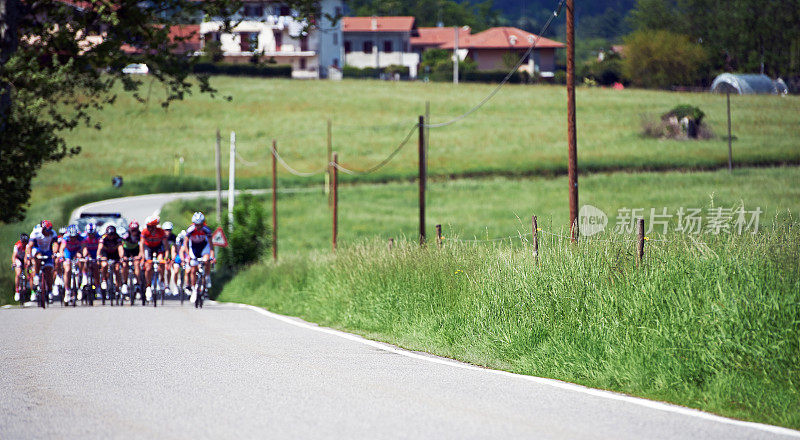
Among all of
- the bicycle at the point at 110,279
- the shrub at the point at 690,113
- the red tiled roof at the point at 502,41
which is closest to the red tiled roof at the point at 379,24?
the red tiled roof at the point at 502,41

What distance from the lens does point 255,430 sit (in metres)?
6.70

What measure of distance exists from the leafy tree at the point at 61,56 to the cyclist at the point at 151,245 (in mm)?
3634

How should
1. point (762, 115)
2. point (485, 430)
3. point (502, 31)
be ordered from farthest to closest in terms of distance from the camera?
point (502, 31) → point (762, 115) → point (485, 430)

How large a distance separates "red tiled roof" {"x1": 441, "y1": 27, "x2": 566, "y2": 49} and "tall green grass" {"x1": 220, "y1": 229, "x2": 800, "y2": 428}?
107982 millimetres

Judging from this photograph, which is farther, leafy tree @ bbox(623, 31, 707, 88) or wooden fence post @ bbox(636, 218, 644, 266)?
leafy tree @ bbox(623, 31, 707, 88)

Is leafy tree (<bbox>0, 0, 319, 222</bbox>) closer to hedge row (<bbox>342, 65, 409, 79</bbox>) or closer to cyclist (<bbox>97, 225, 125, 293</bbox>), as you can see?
cyclist (<bbox>97, 225, 125, 293</bbox>)

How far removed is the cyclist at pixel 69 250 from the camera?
22.0 meters

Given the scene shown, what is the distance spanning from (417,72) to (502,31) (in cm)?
1227

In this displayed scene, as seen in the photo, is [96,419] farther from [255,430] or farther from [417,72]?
[417,72]

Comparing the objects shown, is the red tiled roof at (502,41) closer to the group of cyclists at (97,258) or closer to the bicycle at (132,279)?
the bicycle at (132,279)

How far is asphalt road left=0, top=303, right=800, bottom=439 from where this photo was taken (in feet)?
21.9

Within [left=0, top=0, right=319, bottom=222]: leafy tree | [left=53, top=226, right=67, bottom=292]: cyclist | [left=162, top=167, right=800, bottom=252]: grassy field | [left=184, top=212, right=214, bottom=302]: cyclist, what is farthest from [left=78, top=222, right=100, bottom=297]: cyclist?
[left=162, top=167, right=800, bottom=252]: grassy field

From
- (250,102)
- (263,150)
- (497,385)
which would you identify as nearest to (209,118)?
(250,102)

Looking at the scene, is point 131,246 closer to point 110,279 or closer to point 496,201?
point 110,279
